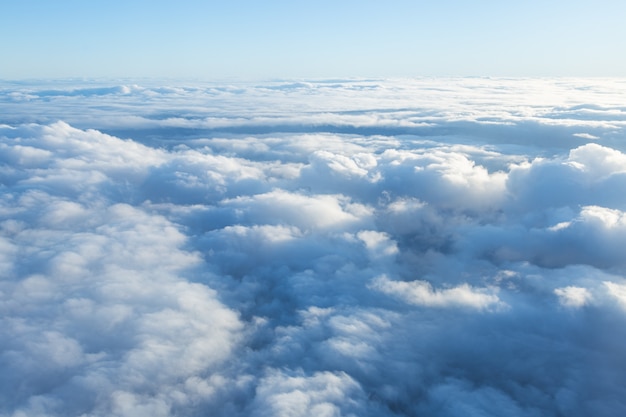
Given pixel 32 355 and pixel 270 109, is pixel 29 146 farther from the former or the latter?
pixel 270 109

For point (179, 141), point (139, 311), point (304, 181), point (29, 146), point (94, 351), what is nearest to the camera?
point (94, 351)

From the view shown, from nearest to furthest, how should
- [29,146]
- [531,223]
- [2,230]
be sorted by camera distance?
[2,230], [531,223], [29,146]

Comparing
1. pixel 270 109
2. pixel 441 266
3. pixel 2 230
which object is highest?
pixel 270 109

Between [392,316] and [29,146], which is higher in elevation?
[29,146]

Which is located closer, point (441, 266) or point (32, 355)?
point (32, 355)

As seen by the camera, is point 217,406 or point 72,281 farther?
point 72,281

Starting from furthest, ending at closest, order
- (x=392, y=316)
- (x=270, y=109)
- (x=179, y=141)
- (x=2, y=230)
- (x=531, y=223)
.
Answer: (x=270, y=109) < (x=179, y=141) < (x=531, y=223) < (x=2, y=230) < (x=392, y=316)

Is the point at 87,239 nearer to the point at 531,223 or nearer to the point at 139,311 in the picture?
the point at 139,311

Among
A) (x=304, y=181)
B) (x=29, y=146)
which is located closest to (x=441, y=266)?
(x=304, y=181)

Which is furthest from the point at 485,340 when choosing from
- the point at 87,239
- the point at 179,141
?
the point at 179,141
